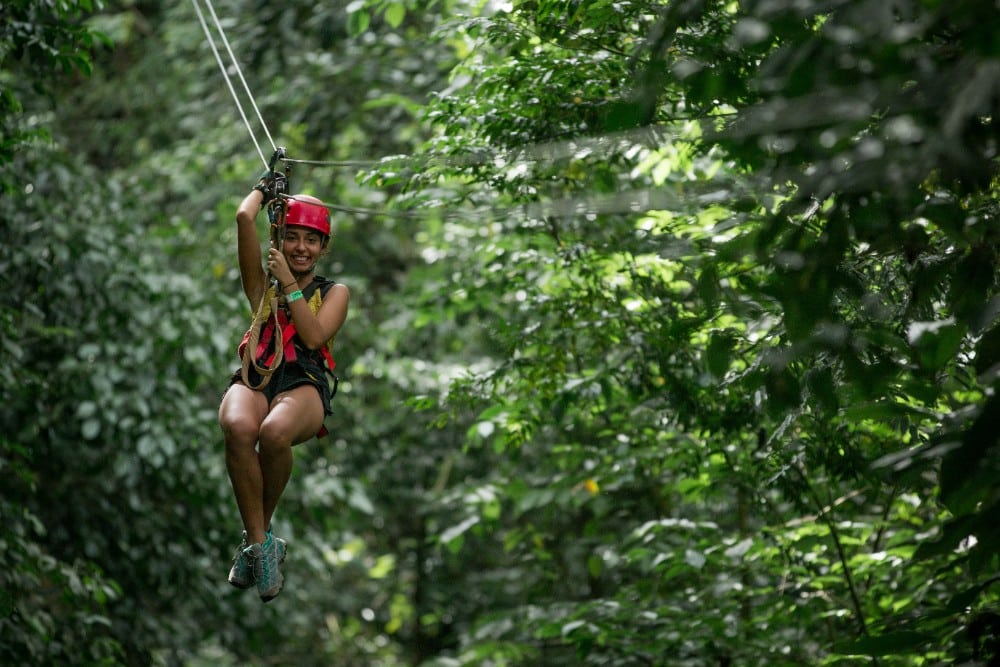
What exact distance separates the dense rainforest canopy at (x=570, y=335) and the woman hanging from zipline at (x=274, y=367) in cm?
24

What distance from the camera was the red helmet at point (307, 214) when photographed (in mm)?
3016

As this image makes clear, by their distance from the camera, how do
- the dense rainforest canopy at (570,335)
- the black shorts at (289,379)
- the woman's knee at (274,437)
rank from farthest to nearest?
the black shorts at (289,379) < the woman's knee at (274,437) < the dense rainforest canopy at (570,335)

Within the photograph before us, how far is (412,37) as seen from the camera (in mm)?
7996

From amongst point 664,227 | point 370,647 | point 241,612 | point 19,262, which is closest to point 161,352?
point 19,262

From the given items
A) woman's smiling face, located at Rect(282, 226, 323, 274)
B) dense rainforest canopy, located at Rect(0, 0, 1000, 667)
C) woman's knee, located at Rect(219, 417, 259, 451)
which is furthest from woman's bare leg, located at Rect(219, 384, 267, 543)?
dense rainforest canopy, located at Rect(0, 0, 1000, 667)

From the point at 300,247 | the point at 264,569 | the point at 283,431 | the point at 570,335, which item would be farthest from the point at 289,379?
the point at 570,335

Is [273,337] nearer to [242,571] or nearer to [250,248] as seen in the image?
[250,248]

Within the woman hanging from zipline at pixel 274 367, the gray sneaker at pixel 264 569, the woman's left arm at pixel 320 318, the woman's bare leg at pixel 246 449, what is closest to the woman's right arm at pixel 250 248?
the woman hanging from zipline at pixel 274 367

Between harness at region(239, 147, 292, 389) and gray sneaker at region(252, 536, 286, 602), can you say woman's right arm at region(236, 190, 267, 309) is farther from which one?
gray sneaker at region(252, 536, 286, 602)

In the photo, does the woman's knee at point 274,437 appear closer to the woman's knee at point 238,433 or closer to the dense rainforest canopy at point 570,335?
the woman's knee at point 238,433

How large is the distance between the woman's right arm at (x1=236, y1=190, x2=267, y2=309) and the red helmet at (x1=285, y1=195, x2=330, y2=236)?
0.09 metres

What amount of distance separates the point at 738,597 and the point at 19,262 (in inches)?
137

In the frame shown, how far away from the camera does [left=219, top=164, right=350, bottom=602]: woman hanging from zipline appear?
2.87 m

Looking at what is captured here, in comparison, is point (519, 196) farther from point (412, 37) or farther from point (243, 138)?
point (243, 138)
